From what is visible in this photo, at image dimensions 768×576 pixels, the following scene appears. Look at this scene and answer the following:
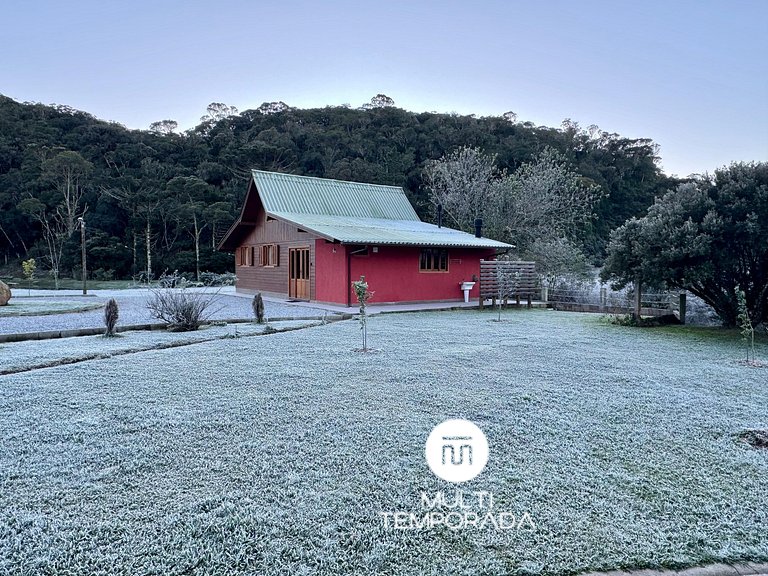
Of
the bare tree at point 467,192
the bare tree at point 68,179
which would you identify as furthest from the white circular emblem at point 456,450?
the bare tree at point 68,179

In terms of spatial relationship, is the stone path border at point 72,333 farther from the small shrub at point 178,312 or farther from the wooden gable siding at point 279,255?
the wooden gable siding at point 279,255

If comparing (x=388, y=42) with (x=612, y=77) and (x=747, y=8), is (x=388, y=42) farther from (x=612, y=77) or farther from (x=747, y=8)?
(x=747, y=8)

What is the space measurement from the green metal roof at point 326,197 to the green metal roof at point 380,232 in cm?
59

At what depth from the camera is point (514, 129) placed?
3781 centimetres

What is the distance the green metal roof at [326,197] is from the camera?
18.1 metres

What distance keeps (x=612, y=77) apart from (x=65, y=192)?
3331 centimetres

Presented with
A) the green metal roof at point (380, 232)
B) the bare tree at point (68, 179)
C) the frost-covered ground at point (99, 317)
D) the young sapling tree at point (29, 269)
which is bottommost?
the frost-covered ground at point (99, 317)

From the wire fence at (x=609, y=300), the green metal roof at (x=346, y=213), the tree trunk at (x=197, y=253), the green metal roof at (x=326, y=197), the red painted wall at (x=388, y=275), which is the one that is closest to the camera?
the wire fence at (x=609, y=300)

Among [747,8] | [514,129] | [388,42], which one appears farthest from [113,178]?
[747,8]

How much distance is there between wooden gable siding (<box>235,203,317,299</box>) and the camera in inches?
614

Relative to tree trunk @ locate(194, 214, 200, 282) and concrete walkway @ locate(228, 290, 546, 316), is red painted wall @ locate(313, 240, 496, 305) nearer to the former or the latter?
concrete walkway @ locate(228, 290, 546, 316)

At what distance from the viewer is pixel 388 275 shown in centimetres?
1438

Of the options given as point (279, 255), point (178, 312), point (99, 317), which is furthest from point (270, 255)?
point (178, 312)

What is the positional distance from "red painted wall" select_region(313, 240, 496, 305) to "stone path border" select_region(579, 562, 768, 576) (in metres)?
11.8
